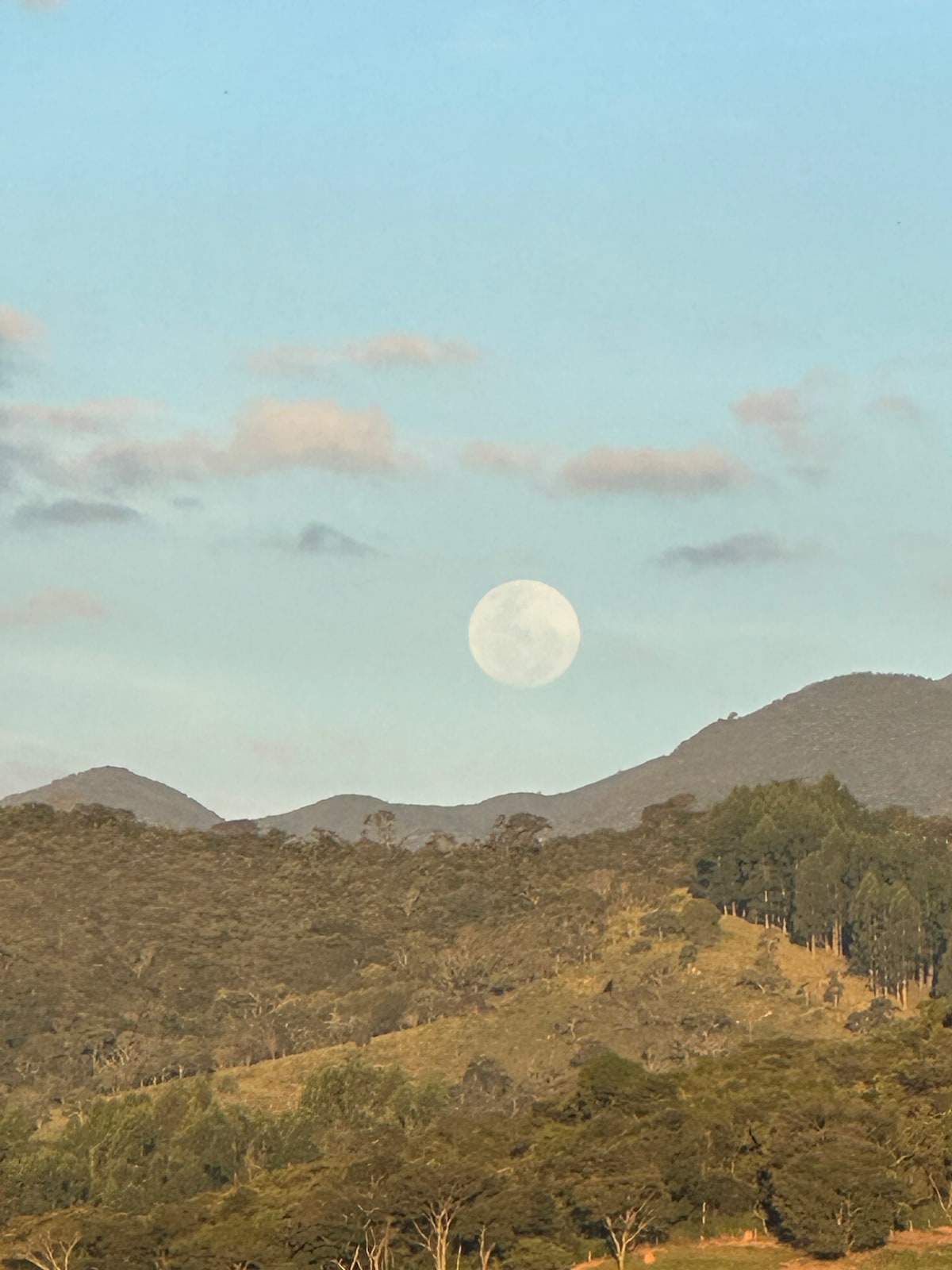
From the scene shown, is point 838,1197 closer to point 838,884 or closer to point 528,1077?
point 528,1077

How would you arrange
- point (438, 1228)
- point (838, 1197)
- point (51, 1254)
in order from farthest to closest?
point (838, 1197) → point (51, 1254) → point (438, 1228)

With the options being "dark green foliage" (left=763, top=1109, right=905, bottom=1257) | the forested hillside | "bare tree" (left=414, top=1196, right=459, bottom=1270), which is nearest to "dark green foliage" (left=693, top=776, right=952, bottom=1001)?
the forested hillside

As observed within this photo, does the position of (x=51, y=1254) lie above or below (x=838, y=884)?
below

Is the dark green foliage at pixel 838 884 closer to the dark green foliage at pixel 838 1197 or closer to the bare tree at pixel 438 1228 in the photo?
the dark green foliage at pixel 838 1197

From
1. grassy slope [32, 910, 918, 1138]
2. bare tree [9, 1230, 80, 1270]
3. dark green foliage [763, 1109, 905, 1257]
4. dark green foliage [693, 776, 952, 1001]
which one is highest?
dark green foliage [693, 776, 952, 1001]

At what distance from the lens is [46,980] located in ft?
628

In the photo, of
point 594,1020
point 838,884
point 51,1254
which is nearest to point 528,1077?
point 594,1020

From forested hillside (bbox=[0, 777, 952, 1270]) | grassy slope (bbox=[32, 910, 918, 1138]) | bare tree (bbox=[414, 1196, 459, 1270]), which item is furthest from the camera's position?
grassy slope (bbox=[32, 910, 918, 1138])

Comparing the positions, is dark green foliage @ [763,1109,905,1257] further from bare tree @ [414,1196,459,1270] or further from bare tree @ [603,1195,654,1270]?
bare tree @ [414,1196,459,1270]

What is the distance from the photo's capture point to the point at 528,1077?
521 ft

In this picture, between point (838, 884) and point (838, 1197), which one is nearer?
point (838, 1197)

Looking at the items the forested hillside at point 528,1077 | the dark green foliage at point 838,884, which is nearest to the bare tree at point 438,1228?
the forested hillside at point 528,1077

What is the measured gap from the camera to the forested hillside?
94562mm

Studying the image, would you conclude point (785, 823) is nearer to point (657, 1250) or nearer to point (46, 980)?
point (46, 980)
